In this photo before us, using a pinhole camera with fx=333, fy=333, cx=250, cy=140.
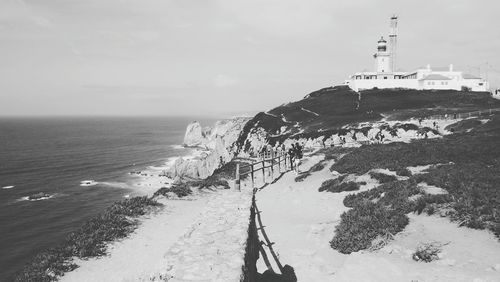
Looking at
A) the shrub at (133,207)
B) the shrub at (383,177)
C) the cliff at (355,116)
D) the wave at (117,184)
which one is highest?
the cliff at (355,116)

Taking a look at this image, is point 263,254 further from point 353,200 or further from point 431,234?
point 353,200

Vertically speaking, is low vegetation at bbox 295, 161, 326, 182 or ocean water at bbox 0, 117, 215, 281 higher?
low vegetation at bbox 295, 161, 326, 182

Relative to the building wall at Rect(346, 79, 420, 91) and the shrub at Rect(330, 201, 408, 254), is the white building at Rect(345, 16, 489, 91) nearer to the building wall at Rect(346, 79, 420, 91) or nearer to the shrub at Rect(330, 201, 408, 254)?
the building wall at Rect(346, 79, 420, 91)

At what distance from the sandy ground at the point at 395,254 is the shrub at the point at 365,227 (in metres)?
0.28

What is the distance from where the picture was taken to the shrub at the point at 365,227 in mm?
11359

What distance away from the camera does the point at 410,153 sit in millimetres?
25156

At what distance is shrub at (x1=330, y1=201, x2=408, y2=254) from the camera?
447 inches

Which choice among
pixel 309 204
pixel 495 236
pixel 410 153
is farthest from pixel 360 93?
pixel 495 236

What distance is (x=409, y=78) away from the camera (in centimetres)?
11150

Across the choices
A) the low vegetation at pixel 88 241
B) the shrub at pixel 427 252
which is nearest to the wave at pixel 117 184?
the low vegetation at pixel 88 241

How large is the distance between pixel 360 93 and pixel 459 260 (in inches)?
4176

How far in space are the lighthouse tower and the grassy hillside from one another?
1216 cm

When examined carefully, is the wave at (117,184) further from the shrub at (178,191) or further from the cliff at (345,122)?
the shrub at (178,191)

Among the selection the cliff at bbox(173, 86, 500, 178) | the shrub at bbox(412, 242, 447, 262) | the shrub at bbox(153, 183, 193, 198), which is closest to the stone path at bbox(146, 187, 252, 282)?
the shrub at bbox(412, 242, 447, 262)
